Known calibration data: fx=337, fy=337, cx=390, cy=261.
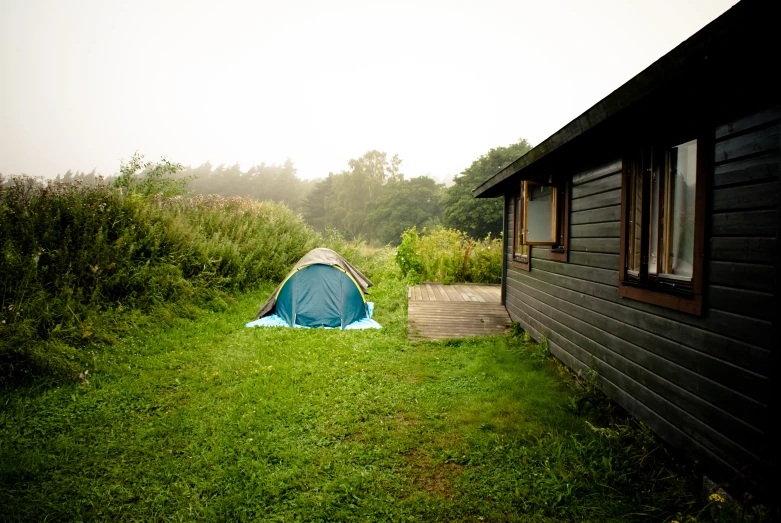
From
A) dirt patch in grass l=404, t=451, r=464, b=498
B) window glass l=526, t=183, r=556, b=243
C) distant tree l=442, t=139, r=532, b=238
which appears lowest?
dirt patch in grass l=404, t=451, r=464, b=498

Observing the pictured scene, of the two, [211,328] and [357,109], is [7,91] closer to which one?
[211,328]

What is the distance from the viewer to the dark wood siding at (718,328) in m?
1.86

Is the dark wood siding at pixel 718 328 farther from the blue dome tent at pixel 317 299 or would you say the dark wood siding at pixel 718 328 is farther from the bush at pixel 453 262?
the bush at pixel 453 262

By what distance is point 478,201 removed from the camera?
28.9 meters

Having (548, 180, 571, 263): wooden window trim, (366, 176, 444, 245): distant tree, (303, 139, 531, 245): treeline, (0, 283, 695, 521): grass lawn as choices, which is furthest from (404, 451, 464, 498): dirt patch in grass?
(366, 176, 444, 245): distant tree

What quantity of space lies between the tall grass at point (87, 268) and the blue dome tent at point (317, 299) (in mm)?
1552

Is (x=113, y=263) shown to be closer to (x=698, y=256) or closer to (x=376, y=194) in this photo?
(x=698, y=256)

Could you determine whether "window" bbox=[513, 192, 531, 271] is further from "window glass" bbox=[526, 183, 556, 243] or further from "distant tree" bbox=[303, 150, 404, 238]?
"distant tree" bbox=[303, 150, 404, 238]

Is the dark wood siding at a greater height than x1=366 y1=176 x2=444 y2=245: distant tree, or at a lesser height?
lesser

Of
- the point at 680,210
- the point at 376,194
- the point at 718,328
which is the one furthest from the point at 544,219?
the point at 376,194

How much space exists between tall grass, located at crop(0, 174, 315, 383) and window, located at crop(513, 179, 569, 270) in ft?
21.3

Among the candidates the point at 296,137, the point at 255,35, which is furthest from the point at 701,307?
the point at 296,137

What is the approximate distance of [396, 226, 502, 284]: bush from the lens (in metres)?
10.4

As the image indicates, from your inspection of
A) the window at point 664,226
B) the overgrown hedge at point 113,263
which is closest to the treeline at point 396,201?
the overgrown hedge at point 113,263
